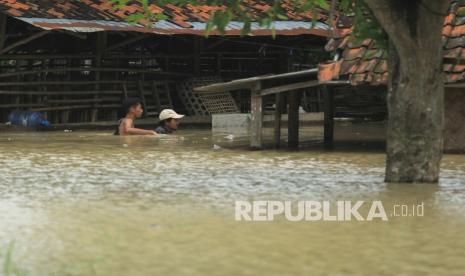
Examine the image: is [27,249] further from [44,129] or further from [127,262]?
[44,129]

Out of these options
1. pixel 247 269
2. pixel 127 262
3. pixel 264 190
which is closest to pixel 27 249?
pixel 127 262

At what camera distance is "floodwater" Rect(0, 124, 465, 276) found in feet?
16.1

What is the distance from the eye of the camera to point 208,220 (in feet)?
20.8

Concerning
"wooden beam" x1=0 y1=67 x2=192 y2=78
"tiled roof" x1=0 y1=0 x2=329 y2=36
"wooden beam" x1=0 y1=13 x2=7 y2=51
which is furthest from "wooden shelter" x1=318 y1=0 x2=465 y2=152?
"wooden beam" x1=0 y1=67 x2=192 y2=78

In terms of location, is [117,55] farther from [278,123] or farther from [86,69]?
[278,123]

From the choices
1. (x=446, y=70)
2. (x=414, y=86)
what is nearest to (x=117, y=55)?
(x=446, y=70)

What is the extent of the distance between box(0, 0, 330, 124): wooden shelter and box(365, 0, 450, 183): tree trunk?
8.20 metres

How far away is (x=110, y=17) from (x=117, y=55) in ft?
9.03

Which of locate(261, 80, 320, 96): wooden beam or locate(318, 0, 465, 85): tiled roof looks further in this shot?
locate(261, 80, 320, 96): wooden beam

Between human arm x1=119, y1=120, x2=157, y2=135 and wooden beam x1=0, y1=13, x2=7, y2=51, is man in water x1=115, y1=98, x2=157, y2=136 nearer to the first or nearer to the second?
human arm x1=119, y1=120, x2=157, y2=135

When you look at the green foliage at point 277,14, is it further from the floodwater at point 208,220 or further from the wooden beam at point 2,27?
the wooden beam at point 2,27

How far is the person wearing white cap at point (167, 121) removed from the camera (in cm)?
1644

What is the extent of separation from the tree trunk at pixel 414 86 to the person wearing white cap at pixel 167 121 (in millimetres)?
8057

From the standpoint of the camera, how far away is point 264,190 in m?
8.05
